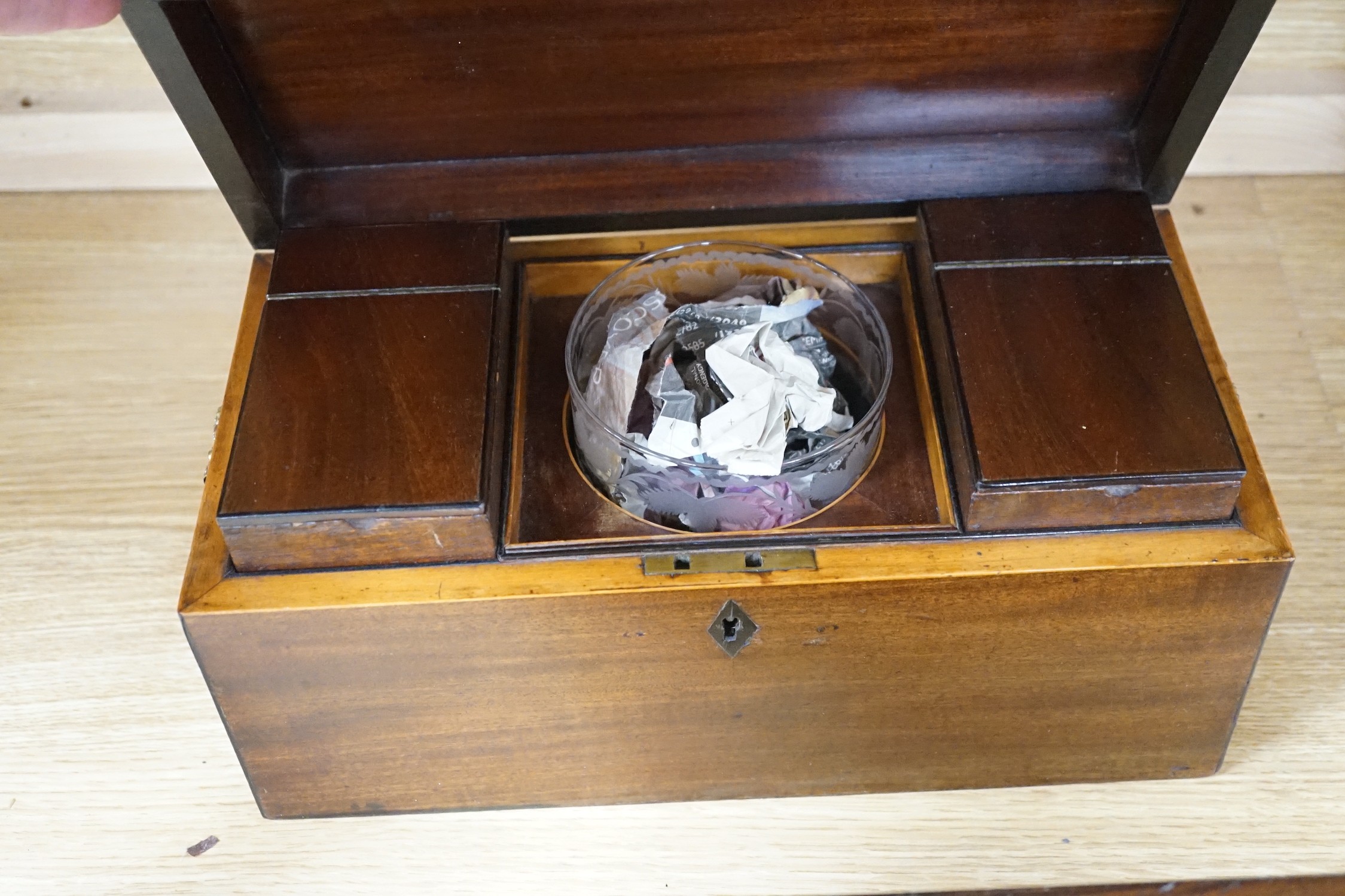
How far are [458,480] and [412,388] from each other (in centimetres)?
10

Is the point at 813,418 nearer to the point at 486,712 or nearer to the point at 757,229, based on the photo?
the point at 757,229

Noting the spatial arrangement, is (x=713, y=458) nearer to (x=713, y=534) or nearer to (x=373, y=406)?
(x=713, y=534)

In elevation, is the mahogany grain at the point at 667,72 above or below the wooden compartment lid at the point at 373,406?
above

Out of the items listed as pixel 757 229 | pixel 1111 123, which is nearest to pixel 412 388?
pixel 757 229

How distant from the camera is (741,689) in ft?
3.34

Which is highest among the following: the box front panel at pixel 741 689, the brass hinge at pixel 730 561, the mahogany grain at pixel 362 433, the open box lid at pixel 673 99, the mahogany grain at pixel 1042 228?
the open box lid at pixel 673 99

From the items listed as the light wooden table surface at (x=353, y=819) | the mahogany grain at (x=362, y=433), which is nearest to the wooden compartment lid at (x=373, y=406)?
the mahogany grain at (x=362, y=433)

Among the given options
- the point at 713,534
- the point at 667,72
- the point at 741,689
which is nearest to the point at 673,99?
the point at 667,72

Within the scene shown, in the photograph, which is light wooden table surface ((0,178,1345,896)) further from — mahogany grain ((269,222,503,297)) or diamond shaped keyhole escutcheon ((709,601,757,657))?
mahogany grain ((269,222,503,297))

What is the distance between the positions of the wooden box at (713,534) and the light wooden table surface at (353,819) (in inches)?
1.4

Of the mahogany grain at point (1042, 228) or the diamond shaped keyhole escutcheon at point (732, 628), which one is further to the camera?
the mahogany grain at point (1042, 228)

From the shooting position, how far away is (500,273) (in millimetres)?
1079

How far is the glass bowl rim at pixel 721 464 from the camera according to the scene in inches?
38.5

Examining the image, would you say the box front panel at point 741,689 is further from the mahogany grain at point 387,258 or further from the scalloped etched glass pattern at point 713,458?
the mahogany grain at point 387,258
